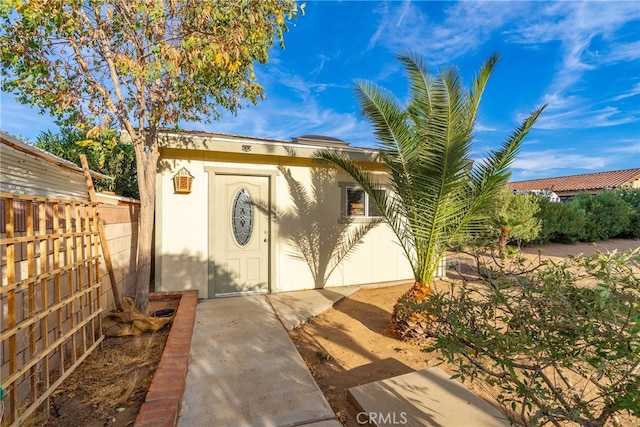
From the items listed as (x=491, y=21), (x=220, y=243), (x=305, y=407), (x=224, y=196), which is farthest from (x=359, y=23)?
(x=305, y=407)

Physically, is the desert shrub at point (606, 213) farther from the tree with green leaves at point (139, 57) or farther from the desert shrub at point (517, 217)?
the tree with green leaves at point (139, 57)

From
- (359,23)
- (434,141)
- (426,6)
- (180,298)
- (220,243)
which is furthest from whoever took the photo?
(359,23)

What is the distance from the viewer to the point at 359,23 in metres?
7.93

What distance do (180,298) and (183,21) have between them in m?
4.35

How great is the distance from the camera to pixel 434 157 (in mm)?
3785

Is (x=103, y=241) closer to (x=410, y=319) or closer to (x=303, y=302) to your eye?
(x=303, y=302)

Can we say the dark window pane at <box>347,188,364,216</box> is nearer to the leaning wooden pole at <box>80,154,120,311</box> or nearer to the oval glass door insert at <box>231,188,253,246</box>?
the oval glass door insert at <box>231,188,253,246</box>

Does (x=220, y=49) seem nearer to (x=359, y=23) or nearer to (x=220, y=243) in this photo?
(x=220, y=243)

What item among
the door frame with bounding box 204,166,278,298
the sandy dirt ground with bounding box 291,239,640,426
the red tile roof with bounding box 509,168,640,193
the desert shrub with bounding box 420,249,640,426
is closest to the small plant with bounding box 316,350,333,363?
the sandy dirt ground with bounding box 291,239,640,426

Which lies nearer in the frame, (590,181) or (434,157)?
(434,157)

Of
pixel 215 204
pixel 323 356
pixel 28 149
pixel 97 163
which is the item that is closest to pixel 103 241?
pixel 28 149

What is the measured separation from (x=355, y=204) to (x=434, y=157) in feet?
9.21

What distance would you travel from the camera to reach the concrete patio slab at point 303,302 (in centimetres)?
442

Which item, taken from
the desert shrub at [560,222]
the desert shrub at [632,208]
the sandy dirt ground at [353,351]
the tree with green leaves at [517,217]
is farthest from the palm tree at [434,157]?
the desert shrub at [632,208]
